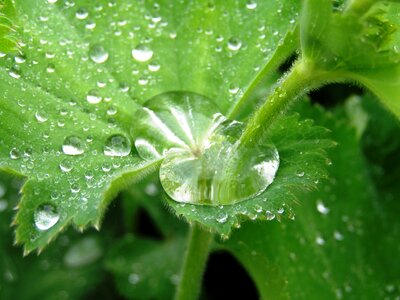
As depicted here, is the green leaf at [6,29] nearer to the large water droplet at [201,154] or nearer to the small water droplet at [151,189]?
the large water droplet at [201,154]

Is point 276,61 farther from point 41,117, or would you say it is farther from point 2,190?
point 2,190

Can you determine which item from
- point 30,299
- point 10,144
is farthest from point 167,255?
point 10,144

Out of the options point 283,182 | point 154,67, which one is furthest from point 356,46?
point 154,67

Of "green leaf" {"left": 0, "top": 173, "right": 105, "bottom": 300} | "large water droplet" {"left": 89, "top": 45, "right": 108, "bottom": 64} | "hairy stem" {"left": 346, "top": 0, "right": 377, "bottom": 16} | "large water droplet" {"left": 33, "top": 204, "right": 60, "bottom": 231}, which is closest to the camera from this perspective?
"hairy stem" {"left": 346, "top": 0, "right": 377, "bottom": 16}

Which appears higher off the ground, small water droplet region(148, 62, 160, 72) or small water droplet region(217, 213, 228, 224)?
small water droplet region(217, 213, 228, 224)

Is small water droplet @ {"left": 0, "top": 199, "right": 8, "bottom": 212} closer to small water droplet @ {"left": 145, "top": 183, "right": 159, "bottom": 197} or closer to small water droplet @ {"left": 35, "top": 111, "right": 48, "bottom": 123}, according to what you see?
small water droplet @ {"left": 145, "top": 183, "right": 159, "bottom": 197}

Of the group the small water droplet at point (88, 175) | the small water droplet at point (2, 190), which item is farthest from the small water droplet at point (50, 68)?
the small water droplet at point (2, 190)

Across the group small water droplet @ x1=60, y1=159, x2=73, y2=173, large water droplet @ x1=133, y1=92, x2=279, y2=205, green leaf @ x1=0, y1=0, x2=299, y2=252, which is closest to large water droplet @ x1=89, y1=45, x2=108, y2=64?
green leaf @ x1=0, y1=0, x2=299, y2=252
